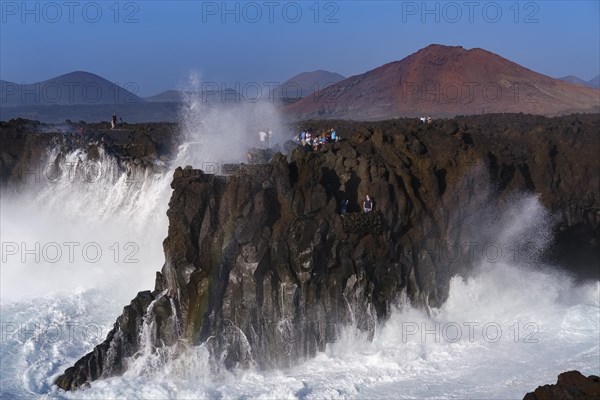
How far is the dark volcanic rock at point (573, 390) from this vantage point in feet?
28.2

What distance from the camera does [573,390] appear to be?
343 inches

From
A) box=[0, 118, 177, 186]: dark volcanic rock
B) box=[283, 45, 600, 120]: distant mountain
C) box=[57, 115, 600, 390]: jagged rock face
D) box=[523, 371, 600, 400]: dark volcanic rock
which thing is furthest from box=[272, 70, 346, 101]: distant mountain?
box=[523, 371, 600, 400]: dark volcanic rock

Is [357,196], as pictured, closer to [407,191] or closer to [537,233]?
[407,191]

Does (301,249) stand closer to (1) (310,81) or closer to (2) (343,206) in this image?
(2) (343,206)

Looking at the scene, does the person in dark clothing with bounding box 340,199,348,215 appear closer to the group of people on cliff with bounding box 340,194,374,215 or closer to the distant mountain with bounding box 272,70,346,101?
the group of people on cliff with bounding box 340,194,374,215

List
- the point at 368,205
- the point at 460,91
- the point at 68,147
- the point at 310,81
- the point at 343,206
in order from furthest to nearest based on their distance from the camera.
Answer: the point at 310,81
the point at 460,91
the point at 68,147
the point at 343,206
the point at 368,205

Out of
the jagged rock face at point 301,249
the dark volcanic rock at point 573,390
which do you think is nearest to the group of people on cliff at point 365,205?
the jagged rock face at point 301,249

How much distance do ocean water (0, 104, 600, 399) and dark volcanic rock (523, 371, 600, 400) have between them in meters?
8.80

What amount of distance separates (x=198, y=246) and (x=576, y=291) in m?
14.6

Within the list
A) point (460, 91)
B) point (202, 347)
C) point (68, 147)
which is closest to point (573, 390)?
point (202, 347)

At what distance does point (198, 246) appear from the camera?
19828 mm

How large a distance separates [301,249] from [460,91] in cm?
3617

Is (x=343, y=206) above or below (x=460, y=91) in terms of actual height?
below

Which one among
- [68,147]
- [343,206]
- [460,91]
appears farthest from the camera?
[460,91]
